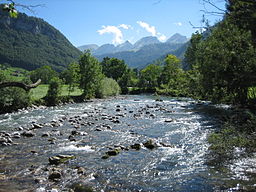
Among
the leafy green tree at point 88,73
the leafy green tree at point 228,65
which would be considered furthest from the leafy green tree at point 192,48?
the leafy green tree at point 228,65

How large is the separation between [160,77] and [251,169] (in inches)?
3460

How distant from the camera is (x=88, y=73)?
53.2 meters

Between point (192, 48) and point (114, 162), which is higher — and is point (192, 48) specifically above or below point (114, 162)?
above

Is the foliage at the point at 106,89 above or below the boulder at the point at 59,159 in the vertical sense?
above

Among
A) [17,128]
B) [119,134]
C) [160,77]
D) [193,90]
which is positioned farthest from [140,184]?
[160,77]

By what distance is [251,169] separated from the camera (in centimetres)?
981

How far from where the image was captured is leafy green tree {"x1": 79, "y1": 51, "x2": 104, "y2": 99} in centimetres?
5269

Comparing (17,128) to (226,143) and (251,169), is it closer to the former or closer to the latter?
(226,143)

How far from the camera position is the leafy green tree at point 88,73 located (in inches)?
2074

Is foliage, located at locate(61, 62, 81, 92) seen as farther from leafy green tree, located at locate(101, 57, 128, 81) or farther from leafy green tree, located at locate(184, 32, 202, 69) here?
leafy green tree, located at locate(101, 57, 128, 81)

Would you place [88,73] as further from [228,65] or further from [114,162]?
[114,162]

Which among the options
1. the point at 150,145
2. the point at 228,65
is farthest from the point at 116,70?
the point at 150,145

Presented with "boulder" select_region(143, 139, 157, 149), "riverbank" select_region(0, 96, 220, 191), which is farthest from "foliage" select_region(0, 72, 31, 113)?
"boulder" select_region(143, 139, 157, 149)

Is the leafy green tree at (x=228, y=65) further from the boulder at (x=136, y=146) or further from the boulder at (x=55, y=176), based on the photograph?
the boulder at (x=55, y=176)
